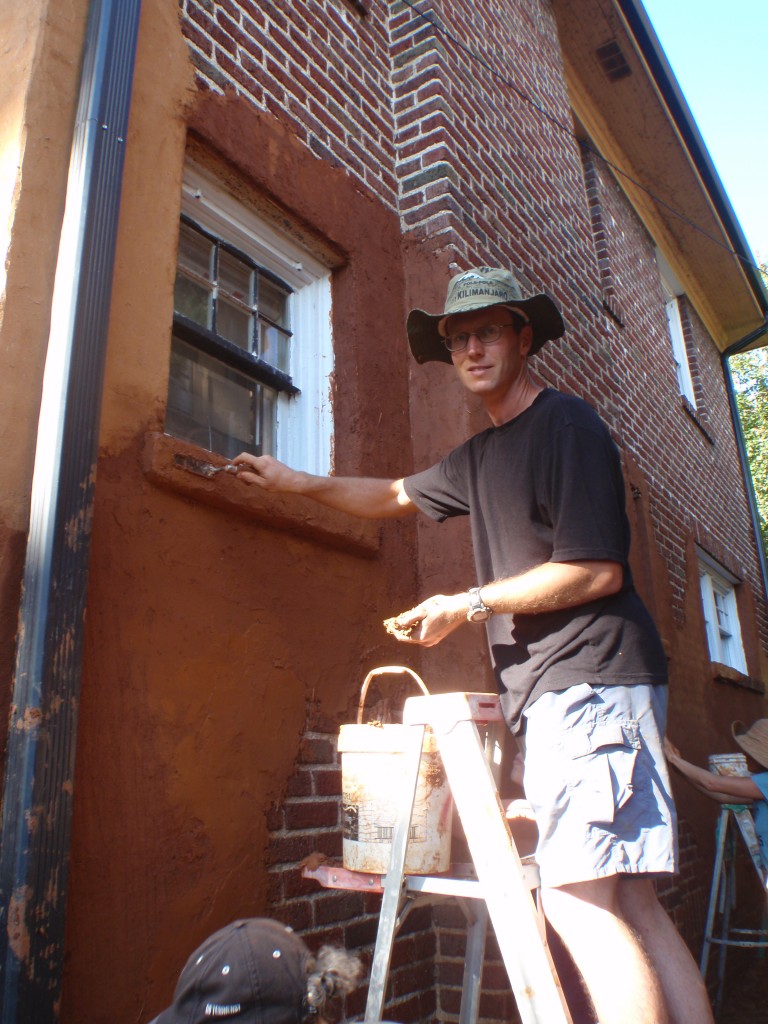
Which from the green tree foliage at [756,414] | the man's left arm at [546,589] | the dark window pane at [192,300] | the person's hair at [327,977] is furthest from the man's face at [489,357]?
the green tree foliage at [756,414]

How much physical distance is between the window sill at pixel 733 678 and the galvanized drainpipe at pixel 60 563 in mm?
6208

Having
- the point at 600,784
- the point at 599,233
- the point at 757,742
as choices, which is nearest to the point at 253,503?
the point at 600,784

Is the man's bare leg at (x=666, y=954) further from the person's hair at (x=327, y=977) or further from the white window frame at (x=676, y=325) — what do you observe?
the white window frame at (x=676, y=325)

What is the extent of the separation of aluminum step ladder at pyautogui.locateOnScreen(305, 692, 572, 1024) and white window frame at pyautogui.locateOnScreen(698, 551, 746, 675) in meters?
6.43

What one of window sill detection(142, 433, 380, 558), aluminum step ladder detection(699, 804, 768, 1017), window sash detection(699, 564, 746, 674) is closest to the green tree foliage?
window sash detection(699, 564, 746, 674)

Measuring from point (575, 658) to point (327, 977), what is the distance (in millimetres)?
926

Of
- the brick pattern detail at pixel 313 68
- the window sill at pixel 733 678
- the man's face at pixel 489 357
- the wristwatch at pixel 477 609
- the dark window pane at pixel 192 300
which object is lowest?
the wristwatch at pixel 477 609

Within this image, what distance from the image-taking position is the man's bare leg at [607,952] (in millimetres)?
1672

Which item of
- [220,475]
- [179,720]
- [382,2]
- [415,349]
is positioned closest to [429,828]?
[179,720]

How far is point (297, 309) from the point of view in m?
3.55

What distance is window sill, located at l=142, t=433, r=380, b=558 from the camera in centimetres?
236

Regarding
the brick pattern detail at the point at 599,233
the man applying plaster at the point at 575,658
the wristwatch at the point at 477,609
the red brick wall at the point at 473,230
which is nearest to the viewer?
the man applying plaster at the point at 575,658

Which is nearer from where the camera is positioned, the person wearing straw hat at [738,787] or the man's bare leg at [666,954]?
the man's bare leg at [666,954]

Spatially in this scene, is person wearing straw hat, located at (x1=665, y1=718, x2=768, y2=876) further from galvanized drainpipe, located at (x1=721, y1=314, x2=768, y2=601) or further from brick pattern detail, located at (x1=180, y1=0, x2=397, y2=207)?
galvanized drainpipe, located at (x1=721, y1=314, x2=768, y2=601)
